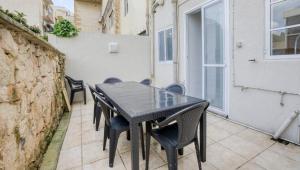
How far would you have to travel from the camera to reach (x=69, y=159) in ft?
6.73

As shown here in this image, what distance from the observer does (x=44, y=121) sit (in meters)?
2.28

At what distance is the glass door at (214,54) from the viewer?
10.6 feet

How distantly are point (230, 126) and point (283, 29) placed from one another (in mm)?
1619

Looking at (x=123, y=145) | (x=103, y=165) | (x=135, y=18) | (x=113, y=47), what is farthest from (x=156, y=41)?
(x=103, y=165)

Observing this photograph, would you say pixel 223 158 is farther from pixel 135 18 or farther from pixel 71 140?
pixel 135 18

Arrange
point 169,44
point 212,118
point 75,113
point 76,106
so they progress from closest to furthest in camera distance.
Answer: point 212,118
point 75,113
point 76,106
point 169,44

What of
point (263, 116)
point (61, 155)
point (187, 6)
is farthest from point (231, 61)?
point (61, 155)

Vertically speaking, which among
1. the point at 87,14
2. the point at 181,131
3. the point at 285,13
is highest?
the point at 87,14

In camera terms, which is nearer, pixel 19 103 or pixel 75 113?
pixel 19 103

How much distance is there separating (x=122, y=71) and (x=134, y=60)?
1.89 ft

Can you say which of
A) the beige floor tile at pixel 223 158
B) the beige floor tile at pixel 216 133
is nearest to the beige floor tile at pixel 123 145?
the beige floor tile at pixel 223 158

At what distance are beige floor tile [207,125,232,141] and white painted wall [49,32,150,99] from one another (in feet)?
12.1

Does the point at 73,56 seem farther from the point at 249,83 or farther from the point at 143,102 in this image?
the point at 249,83

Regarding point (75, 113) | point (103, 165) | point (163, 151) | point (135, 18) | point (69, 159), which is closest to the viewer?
point (103, 165)
